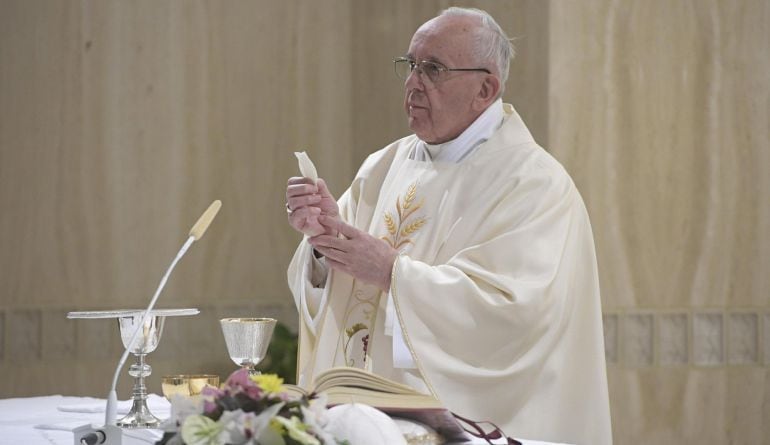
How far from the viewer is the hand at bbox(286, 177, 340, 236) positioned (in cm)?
357

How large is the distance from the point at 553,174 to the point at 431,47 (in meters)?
0.58

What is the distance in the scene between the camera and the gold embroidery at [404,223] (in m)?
3.86

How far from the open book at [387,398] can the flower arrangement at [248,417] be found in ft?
Result: 0.64

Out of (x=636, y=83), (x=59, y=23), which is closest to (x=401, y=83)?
(x=636, y=83)

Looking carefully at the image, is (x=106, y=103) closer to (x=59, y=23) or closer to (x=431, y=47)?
(x=59, y=23)

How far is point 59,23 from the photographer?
6.86 meters

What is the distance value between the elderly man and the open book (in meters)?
1.13

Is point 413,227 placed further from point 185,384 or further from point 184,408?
point 184,408

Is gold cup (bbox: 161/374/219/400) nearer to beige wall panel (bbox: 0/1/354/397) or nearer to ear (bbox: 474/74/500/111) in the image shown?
ear (bbox: 474/74/500/111)

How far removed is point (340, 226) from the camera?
356 centimetres

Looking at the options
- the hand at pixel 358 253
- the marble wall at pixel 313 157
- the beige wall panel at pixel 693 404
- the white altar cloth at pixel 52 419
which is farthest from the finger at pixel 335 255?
the beige wall panel at pixel 693 404

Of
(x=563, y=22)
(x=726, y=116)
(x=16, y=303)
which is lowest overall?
(x=16, y=303)

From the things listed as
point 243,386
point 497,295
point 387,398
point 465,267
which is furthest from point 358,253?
point 243,386

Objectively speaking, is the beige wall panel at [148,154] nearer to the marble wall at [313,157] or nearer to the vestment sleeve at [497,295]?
the marble wall at [313,157]
